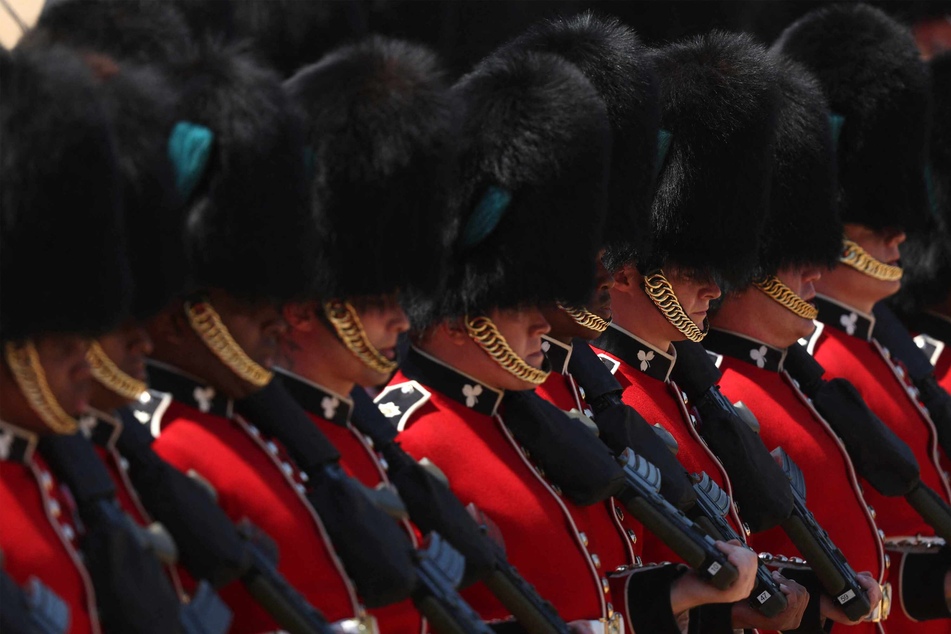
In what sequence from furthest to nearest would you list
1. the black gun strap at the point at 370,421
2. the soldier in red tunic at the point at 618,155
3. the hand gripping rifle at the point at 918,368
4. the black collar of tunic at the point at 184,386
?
the hand gripping rifle at the point at 918,368 < the soldier in red tunic at the point at 618,155 < the black gun strap at the point at 370,421 < the black collar of tunic at the point at 184,386

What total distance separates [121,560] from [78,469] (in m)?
0.18

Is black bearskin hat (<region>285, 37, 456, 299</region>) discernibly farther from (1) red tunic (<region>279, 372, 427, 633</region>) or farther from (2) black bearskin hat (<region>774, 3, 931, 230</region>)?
(2) black bearskin hat (<region>774, 3, 931, 230</region>)

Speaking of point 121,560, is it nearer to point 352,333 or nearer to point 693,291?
point 352,333

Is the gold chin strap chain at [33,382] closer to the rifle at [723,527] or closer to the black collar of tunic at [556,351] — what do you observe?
the black collar of tunic at [556,351]

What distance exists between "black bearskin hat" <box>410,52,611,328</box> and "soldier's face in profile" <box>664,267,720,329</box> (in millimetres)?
682

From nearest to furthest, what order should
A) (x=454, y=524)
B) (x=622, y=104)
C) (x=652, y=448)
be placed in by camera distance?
(x=454, y=524) < (x=652, y=448) < (x=622, y=104)

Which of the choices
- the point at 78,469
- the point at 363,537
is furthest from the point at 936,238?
the point at 78,469

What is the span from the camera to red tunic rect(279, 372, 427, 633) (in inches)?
146

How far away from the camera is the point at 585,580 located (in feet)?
14.0

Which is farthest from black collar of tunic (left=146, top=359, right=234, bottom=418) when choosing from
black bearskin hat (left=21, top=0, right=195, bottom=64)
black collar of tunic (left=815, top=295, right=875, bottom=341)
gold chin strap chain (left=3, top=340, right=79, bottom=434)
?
black collar of tunic (left=815, top=295, right=875, bottom=341)

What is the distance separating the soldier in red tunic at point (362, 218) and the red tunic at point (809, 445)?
1814 millimetres

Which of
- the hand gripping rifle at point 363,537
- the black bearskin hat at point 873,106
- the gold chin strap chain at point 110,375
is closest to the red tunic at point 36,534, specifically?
the gold chin strap chain at point 110,375

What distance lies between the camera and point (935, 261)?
21.7 ft

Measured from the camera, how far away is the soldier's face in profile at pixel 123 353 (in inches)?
124
